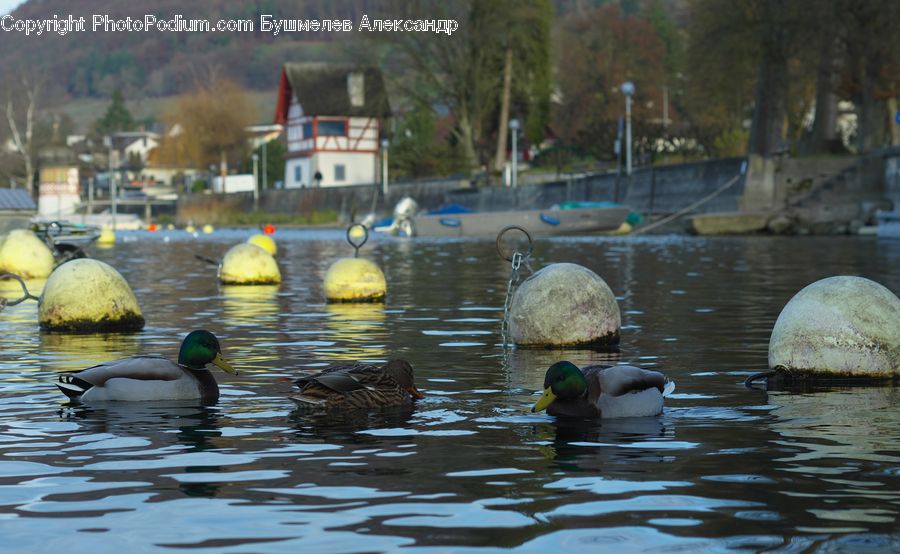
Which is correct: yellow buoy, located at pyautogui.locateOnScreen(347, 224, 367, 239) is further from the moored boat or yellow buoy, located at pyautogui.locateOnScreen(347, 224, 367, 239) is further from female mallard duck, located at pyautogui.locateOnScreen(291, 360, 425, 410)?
female mallard duck, located at pyautogui.locateOnScreen(291, 360, 425, 410)

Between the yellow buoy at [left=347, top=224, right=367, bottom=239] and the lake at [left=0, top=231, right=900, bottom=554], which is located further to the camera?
the yellow buoy at [left=347, top=224, right=367, bottom=239]

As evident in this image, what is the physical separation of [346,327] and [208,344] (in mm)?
7366

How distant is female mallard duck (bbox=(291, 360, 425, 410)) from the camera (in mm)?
10242

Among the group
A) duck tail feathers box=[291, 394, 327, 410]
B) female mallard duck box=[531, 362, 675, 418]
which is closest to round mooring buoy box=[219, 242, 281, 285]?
duck tail feathers box=[291, 394, 327, 410]

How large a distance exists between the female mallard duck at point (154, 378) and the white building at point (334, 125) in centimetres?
10170

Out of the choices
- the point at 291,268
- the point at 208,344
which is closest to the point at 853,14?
the point at 291,268

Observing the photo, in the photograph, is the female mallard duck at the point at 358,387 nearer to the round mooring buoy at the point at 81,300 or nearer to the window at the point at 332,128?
the round mooring buoy at the point at 81,300

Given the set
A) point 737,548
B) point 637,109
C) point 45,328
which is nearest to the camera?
point 737,548

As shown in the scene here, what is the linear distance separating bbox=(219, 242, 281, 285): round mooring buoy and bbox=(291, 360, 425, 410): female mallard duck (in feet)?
59.1

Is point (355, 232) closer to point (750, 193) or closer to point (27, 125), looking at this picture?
point (750, 193)

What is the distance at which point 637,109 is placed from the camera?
105 m

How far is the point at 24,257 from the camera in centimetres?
3006

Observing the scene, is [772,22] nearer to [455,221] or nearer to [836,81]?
[836,81]

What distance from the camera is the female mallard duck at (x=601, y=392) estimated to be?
390 inches
